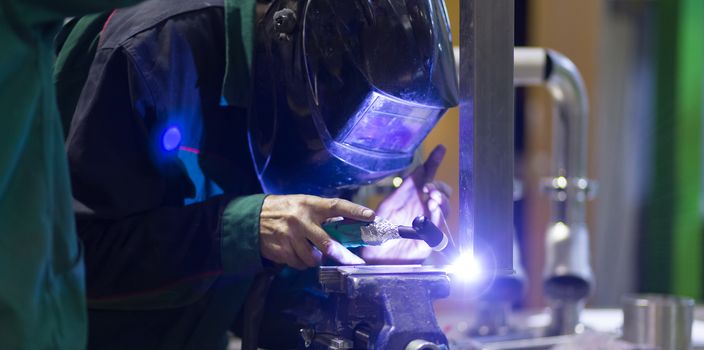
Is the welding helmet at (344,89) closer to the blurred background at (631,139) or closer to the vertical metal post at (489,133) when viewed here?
the vertical metal post at (489,133)

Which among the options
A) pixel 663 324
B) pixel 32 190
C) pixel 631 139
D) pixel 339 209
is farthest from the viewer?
pixel 631 139

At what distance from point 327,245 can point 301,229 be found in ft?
0.14

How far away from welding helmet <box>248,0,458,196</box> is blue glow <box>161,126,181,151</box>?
0.11 metres

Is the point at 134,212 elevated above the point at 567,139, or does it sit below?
below

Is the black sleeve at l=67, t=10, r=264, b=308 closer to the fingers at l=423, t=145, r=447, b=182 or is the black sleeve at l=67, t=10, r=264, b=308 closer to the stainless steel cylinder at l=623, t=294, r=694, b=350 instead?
the fingers at l=423, t=145, r=447, b=182

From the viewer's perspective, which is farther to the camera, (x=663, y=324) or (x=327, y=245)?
(x=663, y=324)

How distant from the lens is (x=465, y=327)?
185 centimetres

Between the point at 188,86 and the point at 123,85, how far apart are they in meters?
0.10

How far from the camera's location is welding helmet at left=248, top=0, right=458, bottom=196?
1.05 m

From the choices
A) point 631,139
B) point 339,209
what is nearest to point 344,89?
point 339,209

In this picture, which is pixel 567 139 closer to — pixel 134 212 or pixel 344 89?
pixel 344 89

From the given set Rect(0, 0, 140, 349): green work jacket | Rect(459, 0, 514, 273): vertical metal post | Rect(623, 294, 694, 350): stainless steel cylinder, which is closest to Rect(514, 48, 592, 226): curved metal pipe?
Rect(623, 294, 694, 350): stainless steel cylinder

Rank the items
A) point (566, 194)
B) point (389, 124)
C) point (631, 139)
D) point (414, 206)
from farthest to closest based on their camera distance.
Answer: point (631, 139) → point (566, 194) → point (414, 206) → point (389, 124)

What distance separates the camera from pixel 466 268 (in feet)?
3.05
